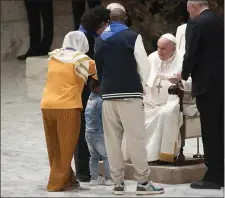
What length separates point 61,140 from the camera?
19.7 feet

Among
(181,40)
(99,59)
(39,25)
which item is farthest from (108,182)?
(39,25)

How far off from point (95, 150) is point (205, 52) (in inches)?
45.2

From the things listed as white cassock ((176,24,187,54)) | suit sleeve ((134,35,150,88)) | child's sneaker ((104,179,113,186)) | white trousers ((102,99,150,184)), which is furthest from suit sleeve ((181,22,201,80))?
white cassock ((176,24,187,54))

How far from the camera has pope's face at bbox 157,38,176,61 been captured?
660cm

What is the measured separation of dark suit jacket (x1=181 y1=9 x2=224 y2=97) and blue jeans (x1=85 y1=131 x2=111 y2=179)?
824 mm

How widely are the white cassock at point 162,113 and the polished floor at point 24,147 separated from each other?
36 cm

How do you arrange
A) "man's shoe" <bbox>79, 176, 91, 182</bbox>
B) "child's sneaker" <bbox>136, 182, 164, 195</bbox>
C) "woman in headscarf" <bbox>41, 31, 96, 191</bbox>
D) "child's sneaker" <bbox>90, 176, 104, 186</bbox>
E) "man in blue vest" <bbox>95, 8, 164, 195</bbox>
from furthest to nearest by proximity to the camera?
"man's shoe" <bbox>79, 176, 91, 182</bbox> < "child's sneaker" <bbox>90, 176, 104, 186</bbox> < "woman in headscarf" <bbox>41, 31, 96, 191</bbox> < "child's sneaker" <bbox>136, 182, 164, 195</bbox> < "man in blue vest" <bbox>95, 8, 164, 195</bbox>

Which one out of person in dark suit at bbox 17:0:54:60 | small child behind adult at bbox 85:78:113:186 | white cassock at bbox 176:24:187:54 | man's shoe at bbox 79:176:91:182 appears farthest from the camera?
person in dark suit at bbox 17:0:54:60

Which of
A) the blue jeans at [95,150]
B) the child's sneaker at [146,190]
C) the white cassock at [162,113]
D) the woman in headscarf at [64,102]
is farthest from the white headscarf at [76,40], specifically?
the child's sneaker at [146,190]

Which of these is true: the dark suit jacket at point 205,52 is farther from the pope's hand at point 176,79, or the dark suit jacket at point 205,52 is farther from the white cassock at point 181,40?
the white cassock at point 181,40

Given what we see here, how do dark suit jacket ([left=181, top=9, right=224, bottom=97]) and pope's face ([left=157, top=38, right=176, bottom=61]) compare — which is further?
pope's face ([left=157, top=38, right=176, bottom=61])

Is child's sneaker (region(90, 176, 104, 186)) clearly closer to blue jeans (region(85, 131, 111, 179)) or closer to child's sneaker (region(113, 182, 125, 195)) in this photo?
blue jeans (region(85, 131, 111, 179))

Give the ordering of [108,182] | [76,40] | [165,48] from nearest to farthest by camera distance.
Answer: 1. [76,40]
2. [108,182]
3. [165,48]

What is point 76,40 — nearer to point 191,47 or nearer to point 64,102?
point 64,102
